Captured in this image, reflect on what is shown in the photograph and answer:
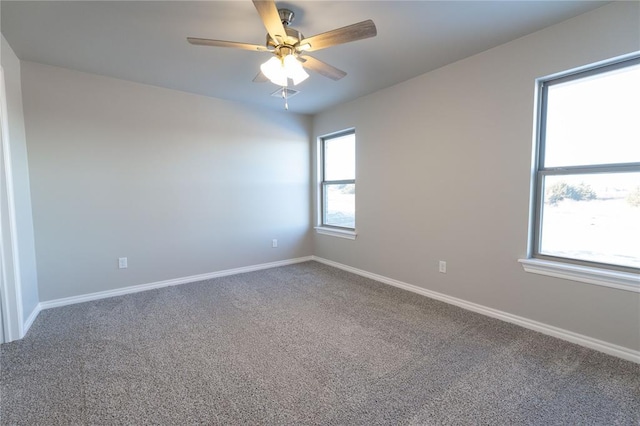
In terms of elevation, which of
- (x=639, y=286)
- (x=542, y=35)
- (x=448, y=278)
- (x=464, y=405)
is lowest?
(x=464, y=405)

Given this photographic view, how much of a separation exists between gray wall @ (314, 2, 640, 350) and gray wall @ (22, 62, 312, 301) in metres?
1.46

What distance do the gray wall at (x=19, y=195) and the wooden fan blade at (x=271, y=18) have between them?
7.51 feet

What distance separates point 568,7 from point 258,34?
222 centimetres

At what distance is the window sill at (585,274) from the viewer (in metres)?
1.93

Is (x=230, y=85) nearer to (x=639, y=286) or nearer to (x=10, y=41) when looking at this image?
(x=10, y=41)

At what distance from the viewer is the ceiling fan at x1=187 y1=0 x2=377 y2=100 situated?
63.7 inches

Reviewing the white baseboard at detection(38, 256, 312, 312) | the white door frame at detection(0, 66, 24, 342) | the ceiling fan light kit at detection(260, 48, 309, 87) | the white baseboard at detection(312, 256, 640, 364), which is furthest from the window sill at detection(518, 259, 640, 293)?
the white door frame at detection(0, 66, 24, 342)

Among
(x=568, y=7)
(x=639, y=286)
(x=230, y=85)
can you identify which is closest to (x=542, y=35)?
(x=568, y=7)

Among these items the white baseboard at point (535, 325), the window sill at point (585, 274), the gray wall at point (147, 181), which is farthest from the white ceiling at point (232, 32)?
the white baseboard at point (535, 325)

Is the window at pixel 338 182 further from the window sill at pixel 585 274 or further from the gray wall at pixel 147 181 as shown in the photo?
the window sill at pixel 585 274

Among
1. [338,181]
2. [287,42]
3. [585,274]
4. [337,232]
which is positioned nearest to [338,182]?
[338,181]

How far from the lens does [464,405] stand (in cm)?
158

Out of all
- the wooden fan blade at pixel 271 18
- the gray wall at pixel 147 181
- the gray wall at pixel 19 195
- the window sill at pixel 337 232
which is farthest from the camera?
the window sill at pixel 337 232

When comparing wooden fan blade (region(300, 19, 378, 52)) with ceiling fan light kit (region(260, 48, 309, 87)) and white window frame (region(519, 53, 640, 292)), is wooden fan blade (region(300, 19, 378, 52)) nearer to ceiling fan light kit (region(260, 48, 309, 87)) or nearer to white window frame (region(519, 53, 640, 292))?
ceiling fan light kit (region(260, 48, 309, 87))
